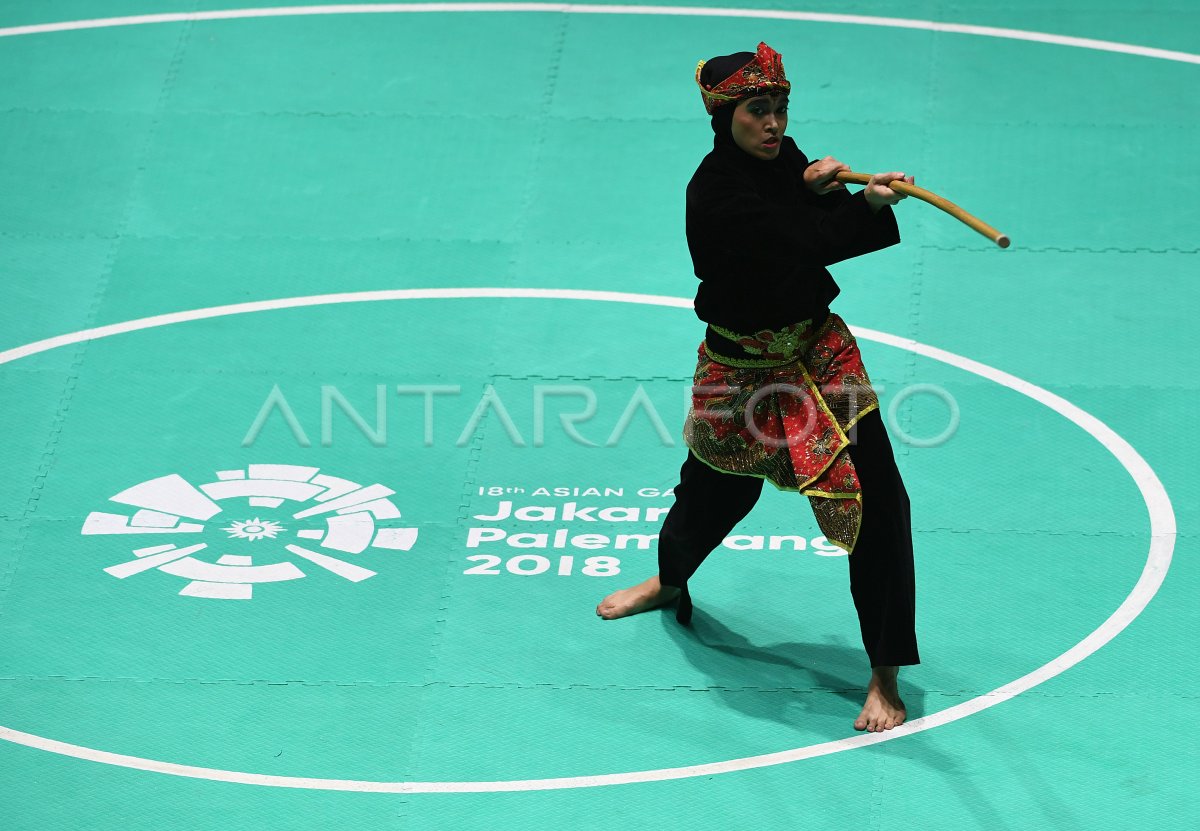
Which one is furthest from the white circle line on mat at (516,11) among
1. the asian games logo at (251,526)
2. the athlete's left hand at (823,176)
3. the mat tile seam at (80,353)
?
the athlete's left hand at (823,176)

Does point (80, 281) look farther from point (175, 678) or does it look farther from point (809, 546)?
point (809, 546)

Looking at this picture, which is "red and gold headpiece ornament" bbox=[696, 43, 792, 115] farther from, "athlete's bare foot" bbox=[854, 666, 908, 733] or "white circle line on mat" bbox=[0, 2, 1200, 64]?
"white circle line on mat" bbox=[0, 2, 1200, 64]

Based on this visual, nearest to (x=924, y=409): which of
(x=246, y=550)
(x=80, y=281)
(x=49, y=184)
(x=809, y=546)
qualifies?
(x=809, y=546)

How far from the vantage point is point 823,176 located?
19.4 feet

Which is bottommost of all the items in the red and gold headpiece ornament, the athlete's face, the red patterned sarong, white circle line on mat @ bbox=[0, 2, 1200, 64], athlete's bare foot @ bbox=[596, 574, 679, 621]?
athlete's bare foot @ bbox=[596, 574, 679, 621]

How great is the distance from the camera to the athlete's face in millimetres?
5758

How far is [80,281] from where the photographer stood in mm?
8828

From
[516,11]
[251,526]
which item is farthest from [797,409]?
[516,11]

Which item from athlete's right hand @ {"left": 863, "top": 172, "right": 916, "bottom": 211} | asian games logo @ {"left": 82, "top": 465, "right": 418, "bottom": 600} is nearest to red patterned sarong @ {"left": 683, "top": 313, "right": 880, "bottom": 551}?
athlete's right hand @ {"left": 863, "top": 172, "right": 916, "bottom": 211}

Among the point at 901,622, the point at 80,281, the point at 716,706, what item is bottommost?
the point at 716,706

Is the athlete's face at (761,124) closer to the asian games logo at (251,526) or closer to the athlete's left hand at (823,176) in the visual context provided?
the athlete's left hand at (823,176)

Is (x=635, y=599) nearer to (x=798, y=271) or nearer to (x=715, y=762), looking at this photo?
(x=715, y=762)

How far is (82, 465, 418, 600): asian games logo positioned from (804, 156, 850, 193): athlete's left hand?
2.28 meters

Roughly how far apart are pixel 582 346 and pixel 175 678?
2.65 meters
